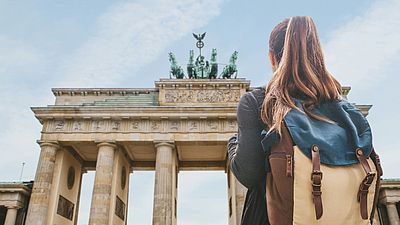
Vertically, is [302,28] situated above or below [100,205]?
below

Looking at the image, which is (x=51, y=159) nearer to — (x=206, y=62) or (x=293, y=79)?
(x=206, y=62)

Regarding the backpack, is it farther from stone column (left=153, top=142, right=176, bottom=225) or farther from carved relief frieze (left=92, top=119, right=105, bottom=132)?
carved relief frieze (left=92, top=119, right=105, bottom=132)

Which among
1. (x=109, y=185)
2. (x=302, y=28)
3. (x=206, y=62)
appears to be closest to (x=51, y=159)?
(x=109, y=185)

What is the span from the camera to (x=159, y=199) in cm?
2325

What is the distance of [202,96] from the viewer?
27234mm

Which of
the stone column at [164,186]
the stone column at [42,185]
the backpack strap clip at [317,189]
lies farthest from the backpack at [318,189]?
the stone column at [42,185]

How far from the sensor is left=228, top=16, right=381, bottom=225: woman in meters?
1.50

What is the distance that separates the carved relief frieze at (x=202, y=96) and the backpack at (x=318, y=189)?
2525 centimetres

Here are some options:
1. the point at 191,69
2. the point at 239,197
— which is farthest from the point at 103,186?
the point at 191,69

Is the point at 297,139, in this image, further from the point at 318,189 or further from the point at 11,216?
the point at 11,216

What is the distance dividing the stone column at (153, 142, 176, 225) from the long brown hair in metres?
21.9

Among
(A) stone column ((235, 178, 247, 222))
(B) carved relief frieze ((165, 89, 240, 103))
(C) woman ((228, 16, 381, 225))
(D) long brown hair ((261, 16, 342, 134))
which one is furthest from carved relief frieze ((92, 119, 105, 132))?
(D) long brown hair ((261, 16, 342, 134))

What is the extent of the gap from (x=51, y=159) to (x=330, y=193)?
85.0 ft

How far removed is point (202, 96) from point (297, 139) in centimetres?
2569
